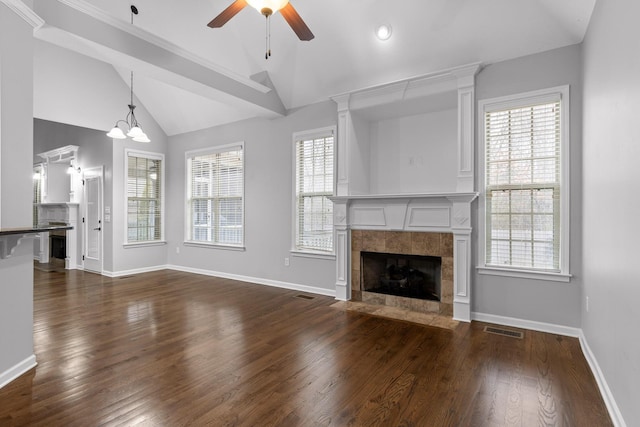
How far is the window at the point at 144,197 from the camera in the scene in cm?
678

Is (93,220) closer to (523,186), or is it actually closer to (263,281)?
(263,281)

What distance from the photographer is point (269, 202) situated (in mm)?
5766

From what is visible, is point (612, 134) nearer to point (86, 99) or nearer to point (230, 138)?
point (230, 138)

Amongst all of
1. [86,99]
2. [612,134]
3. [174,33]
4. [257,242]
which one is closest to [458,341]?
[612,134]

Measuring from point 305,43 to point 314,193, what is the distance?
2091 mm

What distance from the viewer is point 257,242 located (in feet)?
19.5

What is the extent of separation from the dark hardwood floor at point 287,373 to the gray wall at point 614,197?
0.40 metres

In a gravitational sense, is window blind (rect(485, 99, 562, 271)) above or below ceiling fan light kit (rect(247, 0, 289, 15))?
below

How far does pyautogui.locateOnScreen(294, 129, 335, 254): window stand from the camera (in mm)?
5156

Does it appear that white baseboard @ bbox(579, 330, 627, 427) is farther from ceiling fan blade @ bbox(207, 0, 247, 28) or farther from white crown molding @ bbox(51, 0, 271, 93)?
white crown molding @ bbox(51, 0, 271, 93)

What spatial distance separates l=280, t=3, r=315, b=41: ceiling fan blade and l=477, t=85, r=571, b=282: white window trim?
7.30ft

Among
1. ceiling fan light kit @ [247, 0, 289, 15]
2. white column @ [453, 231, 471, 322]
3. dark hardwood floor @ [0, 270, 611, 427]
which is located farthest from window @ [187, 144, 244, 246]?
ceiling fan light kit @ [247, 0, 289, 15]

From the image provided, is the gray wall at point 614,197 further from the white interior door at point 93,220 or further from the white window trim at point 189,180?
the white interior door at point 93,220

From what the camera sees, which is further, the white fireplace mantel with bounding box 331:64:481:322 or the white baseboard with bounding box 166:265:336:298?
the white baseboard with bounding box 166:265:336:298
